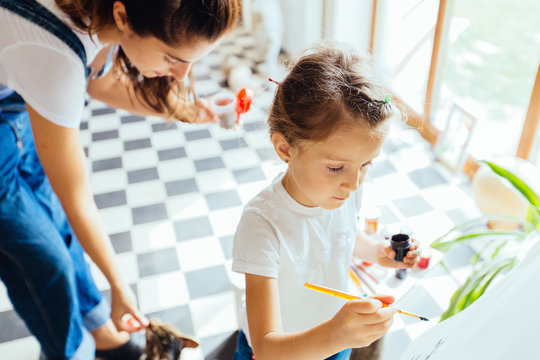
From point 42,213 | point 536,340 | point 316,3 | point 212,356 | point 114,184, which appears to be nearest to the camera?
point 536,340

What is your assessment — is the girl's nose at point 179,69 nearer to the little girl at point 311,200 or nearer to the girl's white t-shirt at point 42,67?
the girl's white t-shirt at point 42,67

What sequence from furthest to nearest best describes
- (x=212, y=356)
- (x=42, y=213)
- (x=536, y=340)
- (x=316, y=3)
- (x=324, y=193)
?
(x=316, y=3) < (x=212, y=356) < (x=42, y=213) < (x=324, y=193) < (x=536, y=340)

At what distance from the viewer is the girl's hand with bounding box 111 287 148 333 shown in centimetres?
156

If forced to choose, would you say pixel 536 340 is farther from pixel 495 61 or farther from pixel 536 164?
pixel 495 61

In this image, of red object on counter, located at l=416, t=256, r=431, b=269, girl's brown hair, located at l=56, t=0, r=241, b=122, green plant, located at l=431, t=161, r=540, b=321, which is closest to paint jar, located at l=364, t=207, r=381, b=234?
green plant, located at l=431, t=161, r=540, b=321

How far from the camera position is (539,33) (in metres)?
4.23

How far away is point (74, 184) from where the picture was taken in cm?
132

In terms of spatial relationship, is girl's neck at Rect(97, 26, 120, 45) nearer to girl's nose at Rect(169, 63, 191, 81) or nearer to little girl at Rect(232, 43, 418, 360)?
girl's nose at Rect(169, 63, 191, 81)

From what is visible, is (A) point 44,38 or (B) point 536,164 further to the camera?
(B) point 536,164

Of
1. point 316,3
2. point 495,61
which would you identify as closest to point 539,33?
point 495,61

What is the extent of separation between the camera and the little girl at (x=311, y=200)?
0.92 meters

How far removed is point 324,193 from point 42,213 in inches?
37.0

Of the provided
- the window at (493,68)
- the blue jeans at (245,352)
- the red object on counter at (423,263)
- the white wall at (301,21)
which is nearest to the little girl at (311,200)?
the blue jeans at (245,352)

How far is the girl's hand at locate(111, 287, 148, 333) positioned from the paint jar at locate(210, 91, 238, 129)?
802mm
